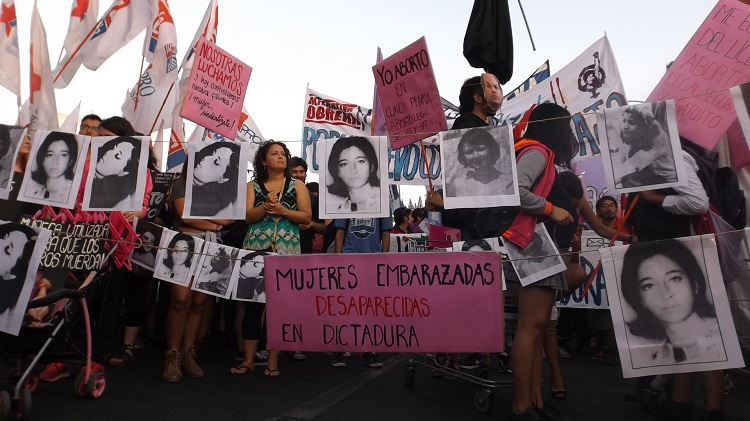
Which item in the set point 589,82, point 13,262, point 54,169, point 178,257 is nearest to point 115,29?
point 54,169

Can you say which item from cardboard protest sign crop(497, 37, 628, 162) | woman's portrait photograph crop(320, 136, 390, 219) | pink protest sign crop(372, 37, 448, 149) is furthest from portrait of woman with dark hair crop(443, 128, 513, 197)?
cardboard protest sign crop(497, 37, 628, 162)

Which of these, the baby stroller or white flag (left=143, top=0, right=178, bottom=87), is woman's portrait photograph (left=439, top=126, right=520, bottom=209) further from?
white flag (left=143, top=0, right=178, bottom=87)

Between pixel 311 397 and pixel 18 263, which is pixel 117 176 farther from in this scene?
pixel 311 397

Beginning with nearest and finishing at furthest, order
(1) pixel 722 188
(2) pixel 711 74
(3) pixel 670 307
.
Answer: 1. (3) pixel 670 307
2. (2) pixel 711 74
3. (1) pixel 722 188

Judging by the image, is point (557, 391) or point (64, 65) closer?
point (557, 391)

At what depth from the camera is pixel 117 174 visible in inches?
157

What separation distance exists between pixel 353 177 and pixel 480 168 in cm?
82

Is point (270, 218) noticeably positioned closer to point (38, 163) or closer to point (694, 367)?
point (38, 163)

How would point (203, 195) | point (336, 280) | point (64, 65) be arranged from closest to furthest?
point (336, 280), point (203, 195), point (64, 65)

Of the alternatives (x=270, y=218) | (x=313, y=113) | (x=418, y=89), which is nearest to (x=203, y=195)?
(x=270, y=218)

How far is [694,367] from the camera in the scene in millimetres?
2980

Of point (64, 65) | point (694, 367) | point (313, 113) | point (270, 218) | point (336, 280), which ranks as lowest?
point (694, 367)

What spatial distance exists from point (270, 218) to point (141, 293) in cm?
154

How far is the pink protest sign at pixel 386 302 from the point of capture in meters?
3.35
